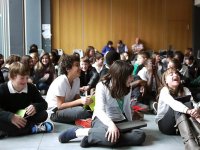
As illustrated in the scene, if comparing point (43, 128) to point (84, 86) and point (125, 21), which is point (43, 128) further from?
point (125, 21)

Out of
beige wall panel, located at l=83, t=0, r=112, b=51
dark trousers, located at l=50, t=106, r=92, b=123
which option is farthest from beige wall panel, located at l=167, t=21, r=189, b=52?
dark trousers, located at l=50, t=106, r=92, b=123

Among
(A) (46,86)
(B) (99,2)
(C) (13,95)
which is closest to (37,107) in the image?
(C) (13,95)

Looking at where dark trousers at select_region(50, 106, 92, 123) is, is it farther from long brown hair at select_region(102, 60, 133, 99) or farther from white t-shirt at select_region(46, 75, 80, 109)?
long brown hair at select_region(102, 60, 133, 99)

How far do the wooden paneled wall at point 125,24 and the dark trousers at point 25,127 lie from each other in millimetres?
8956

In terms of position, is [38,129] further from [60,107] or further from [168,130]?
[168,130]

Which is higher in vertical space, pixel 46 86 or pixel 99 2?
pixel 99 2

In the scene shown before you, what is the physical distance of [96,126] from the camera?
3293 mm

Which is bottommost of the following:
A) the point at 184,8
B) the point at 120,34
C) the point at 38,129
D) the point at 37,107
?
the point at 38,129

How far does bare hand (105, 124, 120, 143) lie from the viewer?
10.0ft

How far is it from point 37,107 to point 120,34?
960 cm

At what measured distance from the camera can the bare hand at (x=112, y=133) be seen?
3053mm

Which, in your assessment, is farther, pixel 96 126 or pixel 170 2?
pixel 170 2

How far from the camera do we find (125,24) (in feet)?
42.0

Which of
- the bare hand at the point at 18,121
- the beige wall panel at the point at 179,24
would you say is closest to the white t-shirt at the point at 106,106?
the bare hand at the point at 18,121
